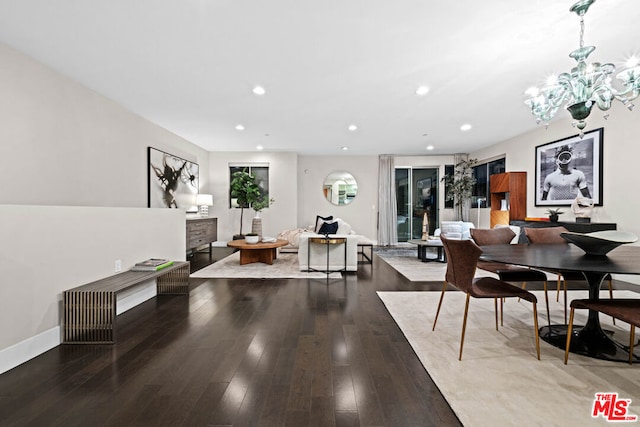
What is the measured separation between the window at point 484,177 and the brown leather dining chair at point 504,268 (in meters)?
4.64

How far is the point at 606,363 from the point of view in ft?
6.61

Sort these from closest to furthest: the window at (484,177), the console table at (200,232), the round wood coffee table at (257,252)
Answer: the round wood coffee table at (257,252), the console table at (200,232), the window at (484,177)

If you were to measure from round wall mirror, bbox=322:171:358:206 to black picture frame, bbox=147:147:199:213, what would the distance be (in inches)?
144

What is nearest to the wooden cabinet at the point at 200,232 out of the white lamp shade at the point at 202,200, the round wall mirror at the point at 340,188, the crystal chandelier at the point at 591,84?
the white lamp shade at the point at 202,200

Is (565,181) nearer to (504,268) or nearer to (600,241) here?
(504,268)

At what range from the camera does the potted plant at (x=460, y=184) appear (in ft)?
26.0

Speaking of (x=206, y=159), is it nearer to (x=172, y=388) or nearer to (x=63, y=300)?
(x=63, y=300)

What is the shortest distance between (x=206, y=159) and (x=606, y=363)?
27.0ft

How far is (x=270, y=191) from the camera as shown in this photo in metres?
8.19

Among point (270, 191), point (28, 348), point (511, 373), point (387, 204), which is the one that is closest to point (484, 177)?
point (387, 204)

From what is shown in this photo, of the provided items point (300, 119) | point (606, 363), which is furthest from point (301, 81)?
point (606, 363)

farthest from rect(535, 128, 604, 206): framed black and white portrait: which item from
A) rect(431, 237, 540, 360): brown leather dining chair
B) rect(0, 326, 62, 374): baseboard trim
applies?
rect(0, 326, 62, 374): baseboard trim

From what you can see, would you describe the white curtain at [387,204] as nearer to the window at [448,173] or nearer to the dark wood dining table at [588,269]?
the window at [448,173]

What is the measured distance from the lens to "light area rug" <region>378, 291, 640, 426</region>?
5.01 feet
